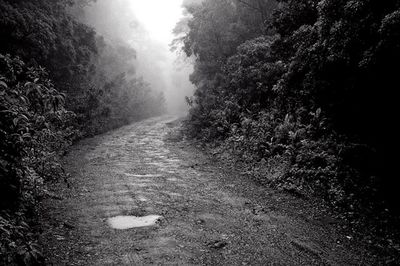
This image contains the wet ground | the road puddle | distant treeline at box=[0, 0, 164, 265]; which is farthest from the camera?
the road puddle

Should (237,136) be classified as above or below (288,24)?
below

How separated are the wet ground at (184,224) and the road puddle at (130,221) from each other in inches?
0.7

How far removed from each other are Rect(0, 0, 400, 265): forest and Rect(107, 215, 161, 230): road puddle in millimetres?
1429

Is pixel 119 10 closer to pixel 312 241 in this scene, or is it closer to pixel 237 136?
pixel 237 136

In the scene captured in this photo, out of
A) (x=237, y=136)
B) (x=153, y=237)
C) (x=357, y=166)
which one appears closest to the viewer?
Result: (x=153, y=237)

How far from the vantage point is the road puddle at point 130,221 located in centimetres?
677

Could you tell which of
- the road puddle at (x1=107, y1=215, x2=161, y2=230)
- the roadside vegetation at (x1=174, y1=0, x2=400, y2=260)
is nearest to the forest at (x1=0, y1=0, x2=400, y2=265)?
the roadside vegetation at (x1=174, y1=0, x2=400, y2=260)

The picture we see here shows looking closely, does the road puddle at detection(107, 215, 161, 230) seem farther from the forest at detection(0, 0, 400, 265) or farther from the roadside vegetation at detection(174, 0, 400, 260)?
the roadside vegetation at detection(174, 0, 400, 260)

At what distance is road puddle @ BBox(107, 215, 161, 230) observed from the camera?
6.77 meters

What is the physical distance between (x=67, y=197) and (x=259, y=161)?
234 inches

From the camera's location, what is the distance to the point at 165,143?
1866 centimetres

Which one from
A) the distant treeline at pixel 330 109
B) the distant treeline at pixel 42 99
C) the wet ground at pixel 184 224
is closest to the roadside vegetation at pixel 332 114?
the distant treeline at pixel 330 109

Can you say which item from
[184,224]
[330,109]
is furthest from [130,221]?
[330,109]

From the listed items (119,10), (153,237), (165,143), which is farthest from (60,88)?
(119,10)
